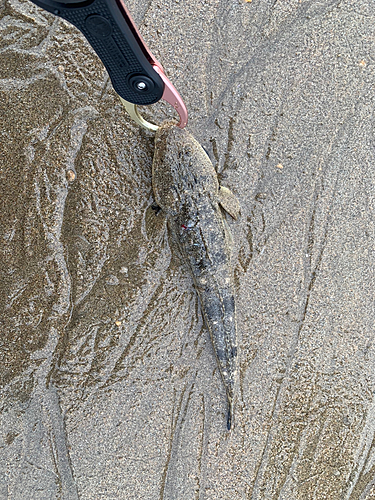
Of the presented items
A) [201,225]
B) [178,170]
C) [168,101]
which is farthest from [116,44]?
[201,225]

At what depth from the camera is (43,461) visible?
3441 mm

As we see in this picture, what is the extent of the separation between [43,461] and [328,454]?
272cm

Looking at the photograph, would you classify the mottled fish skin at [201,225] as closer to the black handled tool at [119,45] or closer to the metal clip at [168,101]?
the metal clip at [168,101]

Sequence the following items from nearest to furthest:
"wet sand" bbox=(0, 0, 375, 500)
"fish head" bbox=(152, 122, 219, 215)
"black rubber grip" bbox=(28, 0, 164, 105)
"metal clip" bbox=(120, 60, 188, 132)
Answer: "black rubber grip" bbox=(28, 0, 164, 105) → "metal clip" bbox=(120, 60, 188, 132) → "fish head" bbox=(152, 122, 219, 215) → "wet sand" bbox=(0, 0, 375, 500)

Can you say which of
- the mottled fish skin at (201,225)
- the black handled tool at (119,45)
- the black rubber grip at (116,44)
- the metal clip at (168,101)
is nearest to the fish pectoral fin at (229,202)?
the mottled fish skin at (201,225)

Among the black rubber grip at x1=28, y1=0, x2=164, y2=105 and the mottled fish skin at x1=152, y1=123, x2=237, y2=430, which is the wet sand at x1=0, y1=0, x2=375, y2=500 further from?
the black rubber grip at x1=28, y1=0, x2=164, y2=105

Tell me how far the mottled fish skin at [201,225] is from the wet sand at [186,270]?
0.15 metres

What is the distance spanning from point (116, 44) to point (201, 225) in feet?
5.04

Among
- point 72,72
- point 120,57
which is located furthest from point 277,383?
point 72,72

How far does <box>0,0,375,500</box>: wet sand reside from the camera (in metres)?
3.37

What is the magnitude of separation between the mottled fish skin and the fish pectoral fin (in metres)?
0.05

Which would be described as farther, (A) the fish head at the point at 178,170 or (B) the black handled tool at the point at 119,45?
(A) the fish head at the point at 178,170

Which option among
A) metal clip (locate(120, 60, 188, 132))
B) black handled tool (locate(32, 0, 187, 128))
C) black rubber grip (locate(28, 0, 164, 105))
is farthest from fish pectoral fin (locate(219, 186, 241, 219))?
black rubber grip (locate(28, 0, 164, 105))

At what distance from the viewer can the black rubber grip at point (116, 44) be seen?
2.19 metres
